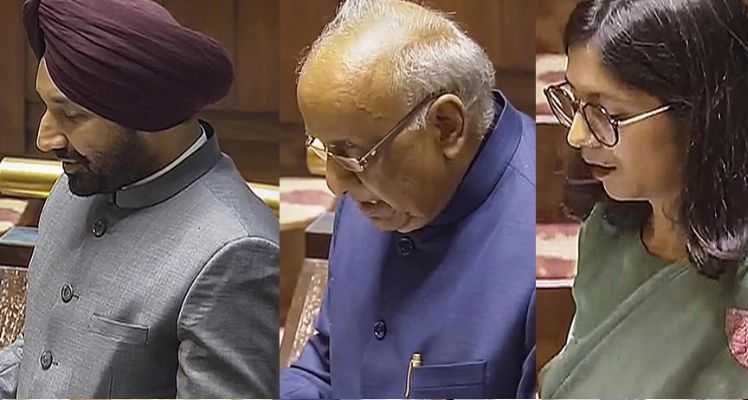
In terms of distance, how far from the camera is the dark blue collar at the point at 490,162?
4.32ft

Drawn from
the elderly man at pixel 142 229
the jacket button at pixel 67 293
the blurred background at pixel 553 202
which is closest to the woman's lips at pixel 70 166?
the elderly man at pixel 142 229

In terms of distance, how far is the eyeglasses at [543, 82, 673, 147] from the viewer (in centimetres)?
127

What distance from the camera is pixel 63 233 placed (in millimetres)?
1449

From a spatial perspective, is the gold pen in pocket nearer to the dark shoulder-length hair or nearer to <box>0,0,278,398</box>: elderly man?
<box>0,0,278,398</box>: elderly man

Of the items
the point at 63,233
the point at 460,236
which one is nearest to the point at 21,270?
the point at 63,233

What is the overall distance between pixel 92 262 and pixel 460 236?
497 mm

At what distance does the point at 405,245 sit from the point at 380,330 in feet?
0.38

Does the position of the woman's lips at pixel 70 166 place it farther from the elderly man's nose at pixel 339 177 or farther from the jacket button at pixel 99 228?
the elderly man's nose at pixel 339 177

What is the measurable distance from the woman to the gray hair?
0.30ft

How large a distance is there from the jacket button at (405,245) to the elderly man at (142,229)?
0.17 metres

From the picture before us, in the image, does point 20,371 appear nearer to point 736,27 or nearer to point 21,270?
point 21,270

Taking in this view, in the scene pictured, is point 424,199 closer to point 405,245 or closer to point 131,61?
point 405,245

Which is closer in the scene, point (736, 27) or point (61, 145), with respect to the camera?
point (736, 27)

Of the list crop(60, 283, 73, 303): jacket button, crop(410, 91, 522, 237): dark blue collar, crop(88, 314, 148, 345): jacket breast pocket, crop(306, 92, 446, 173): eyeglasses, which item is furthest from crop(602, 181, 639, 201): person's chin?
crop(60, 283, 73, 303): jacket button
